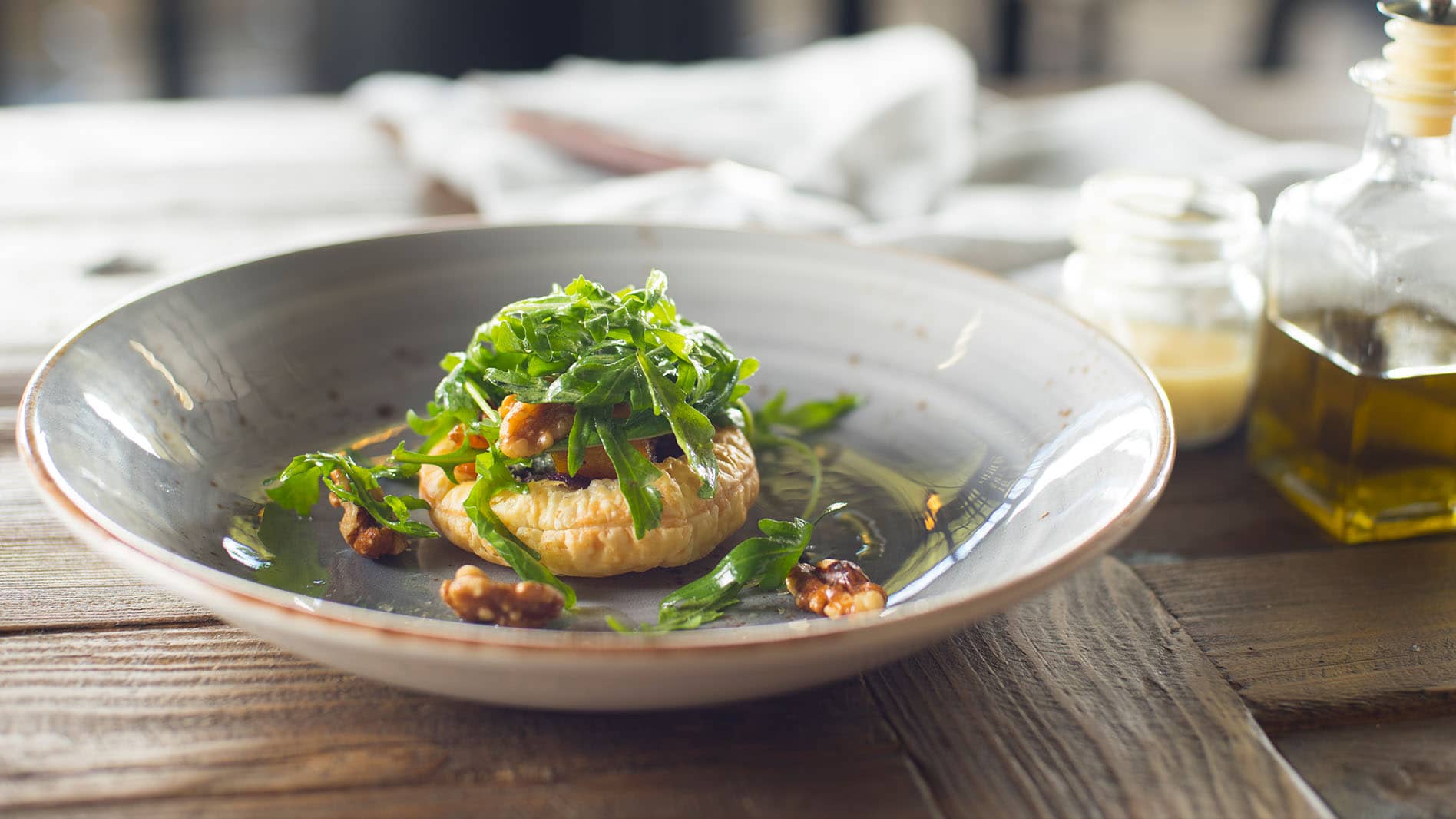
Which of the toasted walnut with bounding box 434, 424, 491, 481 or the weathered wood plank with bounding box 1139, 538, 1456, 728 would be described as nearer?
the weathered wood plank with bounding box 1139, 538, 1456, 728

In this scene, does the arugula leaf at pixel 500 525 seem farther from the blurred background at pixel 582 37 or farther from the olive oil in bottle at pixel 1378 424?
the blurred background at pixel 582 37

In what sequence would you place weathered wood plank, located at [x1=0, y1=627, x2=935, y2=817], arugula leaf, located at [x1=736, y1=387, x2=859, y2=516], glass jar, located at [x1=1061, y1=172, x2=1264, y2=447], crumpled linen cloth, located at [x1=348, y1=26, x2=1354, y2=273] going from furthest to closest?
crumpled linen cloth, located at [x1=348, y1=26, x2=1354, y2=273] < glass jar, located at [x1=1061, y1=172, x2=1264, y2=447] < arugula leaf, located at [x1=736, y1=387, x2=859, y2=516] < weathered wood plank, located at [x1=0, y1=627, x2=935, y2=817]

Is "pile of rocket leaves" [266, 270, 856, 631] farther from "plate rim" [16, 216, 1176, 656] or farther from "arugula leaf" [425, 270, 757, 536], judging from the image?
"plate rim" [16, 216, 1176, 656]

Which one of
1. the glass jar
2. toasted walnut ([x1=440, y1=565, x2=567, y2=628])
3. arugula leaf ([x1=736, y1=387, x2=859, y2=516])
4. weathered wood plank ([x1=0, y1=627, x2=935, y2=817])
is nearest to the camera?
weathered wood plank ([x1=0, y1=627, x2=935, y2=817])

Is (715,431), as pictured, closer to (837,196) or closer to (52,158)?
(837,196)

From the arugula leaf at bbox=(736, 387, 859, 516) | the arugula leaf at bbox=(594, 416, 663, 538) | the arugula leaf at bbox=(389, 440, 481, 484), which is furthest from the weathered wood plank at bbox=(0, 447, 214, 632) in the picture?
the arugula leaf at bbox=(736, 387, 859, 516)

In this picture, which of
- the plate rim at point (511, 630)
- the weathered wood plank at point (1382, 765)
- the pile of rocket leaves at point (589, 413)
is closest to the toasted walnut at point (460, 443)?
the pile of rocket leaves at point (589, 413)

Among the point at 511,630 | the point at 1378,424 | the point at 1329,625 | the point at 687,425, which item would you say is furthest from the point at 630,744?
the point at 1378,424
